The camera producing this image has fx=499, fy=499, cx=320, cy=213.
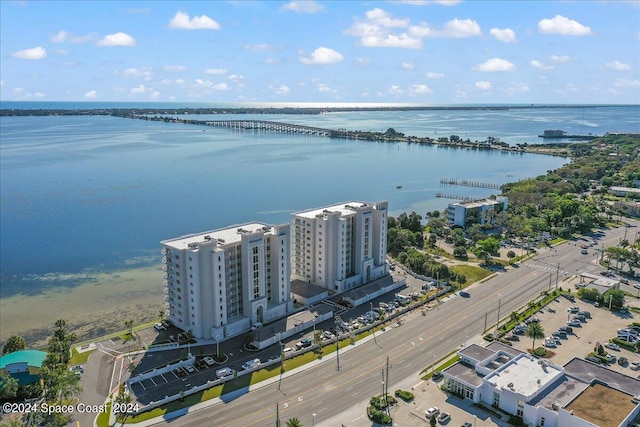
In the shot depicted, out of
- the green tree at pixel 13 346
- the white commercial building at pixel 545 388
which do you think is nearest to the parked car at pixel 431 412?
the white commercial building at pixel 545 388

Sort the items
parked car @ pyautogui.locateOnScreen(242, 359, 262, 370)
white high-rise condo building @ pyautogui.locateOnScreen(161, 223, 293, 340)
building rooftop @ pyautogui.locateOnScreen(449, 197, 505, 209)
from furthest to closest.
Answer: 1. building rooftop @ pyautogui.locateOnScreen(449, 197, 505, 209)
2. white high-rise condo building @ pyautogui.locateOnScreen(161, 223, 293, 340)
3. parked car @ pyautogui.locateOnScreen(242, 359, 262, 370)

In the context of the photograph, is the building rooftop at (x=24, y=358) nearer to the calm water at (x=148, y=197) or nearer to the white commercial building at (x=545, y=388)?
the calm water at (x=148, y=197)

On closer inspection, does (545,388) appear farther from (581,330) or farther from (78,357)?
(78,357)

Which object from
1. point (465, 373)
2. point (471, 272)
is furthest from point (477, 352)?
point (471, 272)

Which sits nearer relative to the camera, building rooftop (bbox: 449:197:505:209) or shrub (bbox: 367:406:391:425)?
shrub (bbox: 367:406:391:425)

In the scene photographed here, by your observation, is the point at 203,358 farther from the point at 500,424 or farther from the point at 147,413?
the point at 500,424

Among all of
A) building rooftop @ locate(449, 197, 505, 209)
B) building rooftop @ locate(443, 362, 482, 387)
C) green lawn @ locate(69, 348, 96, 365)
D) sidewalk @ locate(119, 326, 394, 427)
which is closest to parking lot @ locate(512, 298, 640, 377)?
building rooftop @ locate(443, 362, 482, 387)

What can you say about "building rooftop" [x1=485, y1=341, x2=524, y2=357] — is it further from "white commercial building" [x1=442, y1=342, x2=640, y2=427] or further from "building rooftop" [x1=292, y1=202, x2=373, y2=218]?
"building rooftop" [x1=292, y1=202, x2=373, y2=218]
